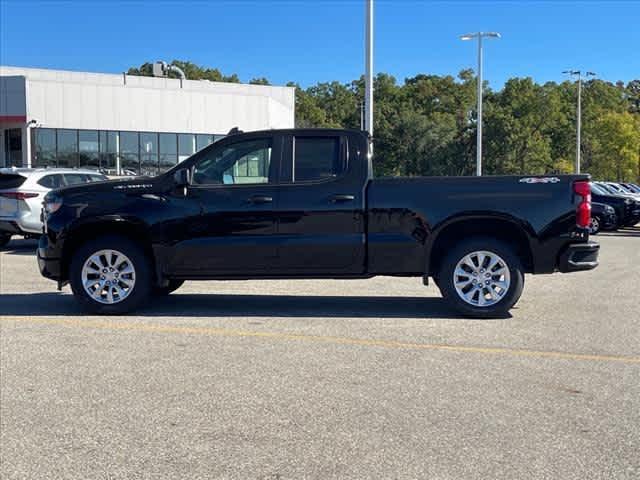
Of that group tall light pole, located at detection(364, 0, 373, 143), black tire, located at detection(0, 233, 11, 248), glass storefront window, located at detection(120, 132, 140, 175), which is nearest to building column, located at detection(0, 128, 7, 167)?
glass storefront window, located at detection(120, 132, 140, 175)

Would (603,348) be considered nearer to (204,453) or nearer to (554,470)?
(554,470)

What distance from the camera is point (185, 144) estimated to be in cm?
4853

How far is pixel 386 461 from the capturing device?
411 centimetres

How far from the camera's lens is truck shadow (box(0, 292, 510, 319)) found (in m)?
8.48

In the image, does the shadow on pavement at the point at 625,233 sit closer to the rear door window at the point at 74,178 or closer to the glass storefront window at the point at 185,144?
the rear door window at the point at 74,178

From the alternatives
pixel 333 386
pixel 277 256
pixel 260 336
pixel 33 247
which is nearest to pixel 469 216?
pixel 277 256

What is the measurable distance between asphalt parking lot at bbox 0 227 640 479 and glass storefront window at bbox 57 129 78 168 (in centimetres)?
3729

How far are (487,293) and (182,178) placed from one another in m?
3.57

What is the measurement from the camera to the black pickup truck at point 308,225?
316 inches

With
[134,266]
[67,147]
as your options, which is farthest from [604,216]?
[67,147]

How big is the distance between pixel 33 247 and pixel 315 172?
34.6ft

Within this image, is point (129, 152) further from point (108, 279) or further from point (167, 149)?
point (108, 279)

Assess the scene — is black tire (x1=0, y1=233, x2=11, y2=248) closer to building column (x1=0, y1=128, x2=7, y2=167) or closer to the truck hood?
the truck hood

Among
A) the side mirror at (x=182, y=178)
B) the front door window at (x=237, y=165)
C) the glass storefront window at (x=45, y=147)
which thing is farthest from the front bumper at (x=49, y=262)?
the glass storefront window at (x=45, y=147)
